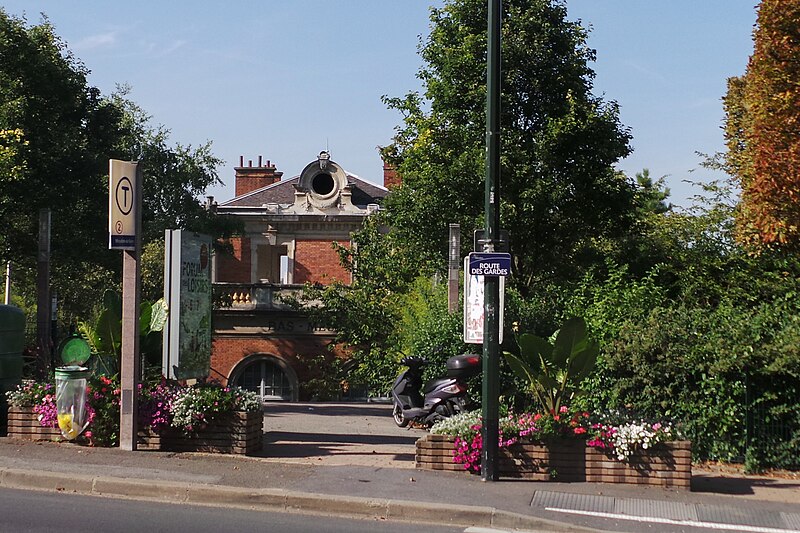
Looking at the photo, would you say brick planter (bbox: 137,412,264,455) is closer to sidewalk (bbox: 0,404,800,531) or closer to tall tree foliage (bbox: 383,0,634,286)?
sidewalk (bbox: 0,404,800,531)

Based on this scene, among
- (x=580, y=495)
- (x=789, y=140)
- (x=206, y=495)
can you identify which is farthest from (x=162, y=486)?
(x=789, y=140)

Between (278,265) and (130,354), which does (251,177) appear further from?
(130,354)

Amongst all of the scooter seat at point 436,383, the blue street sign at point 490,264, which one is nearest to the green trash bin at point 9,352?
the scooter seat at point 436,383

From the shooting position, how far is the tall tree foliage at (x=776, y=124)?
672 inches

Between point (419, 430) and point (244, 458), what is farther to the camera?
point (419, 430)

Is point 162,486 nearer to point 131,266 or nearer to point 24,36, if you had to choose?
point 131,266

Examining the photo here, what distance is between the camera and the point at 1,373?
44.0 feet

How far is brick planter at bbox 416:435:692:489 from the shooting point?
1086 centimetres

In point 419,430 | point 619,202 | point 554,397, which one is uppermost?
point 619,202

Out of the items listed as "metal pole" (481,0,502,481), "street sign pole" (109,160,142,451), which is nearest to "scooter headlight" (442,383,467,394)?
"metal pole" (481,0,502,481)

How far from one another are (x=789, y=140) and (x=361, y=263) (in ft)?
54.8

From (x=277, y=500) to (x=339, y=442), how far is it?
4.21 metres

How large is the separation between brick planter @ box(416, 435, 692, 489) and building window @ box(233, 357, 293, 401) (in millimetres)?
28267

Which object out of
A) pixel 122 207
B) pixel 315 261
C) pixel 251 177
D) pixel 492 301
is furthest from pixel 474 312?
pixel 251 177
